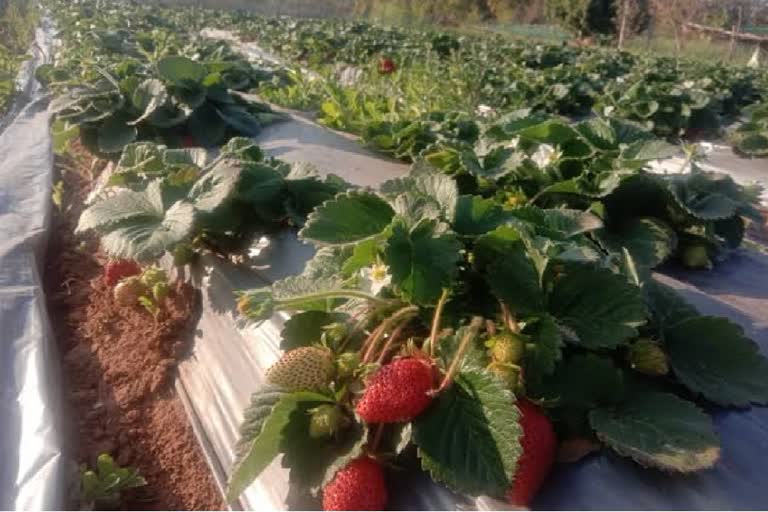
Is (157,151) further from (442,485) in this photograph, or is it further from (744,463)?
(744,463)

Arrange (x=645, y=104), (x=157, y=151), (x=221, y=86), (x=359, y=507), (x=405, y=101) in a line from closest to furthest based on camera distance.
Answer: (x=359, y=507), (x=157, y=151), (x=221, y=86), (x=405, y=101), (x=645, y=104)

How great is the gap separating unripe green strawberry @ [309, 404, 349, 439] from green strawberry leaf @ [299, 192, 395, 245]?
0.36 meters

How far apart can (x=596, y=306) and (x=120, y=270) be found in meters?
1.95

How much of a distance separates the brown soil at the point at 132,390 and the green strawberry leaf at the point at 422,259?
873 mm

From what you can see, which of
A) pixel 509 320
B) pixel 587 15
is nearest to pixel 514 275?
pixel 509 320

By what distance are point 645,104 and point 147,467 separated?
6290 millimetres

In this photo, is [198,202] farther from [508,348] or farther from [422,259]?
[508,348]

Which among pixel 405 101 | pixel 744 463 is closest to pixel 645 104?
pixel 405 101

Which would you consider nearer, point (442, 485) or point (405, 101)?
point (442, 485)

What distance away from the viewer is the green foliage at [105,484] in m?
1.66

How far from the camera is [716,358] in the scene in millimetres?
1446

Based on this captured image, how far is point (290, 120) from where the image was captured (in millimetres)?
4910

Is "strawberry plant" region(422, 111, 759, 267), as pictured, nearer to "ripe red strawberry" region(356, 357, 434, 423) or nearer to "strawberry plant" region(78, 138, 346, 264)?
"strawberry plant" region(78, 138, 346, 264)

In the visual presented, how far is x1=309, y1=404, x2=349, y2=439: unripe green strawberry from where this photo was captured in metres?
1.19
